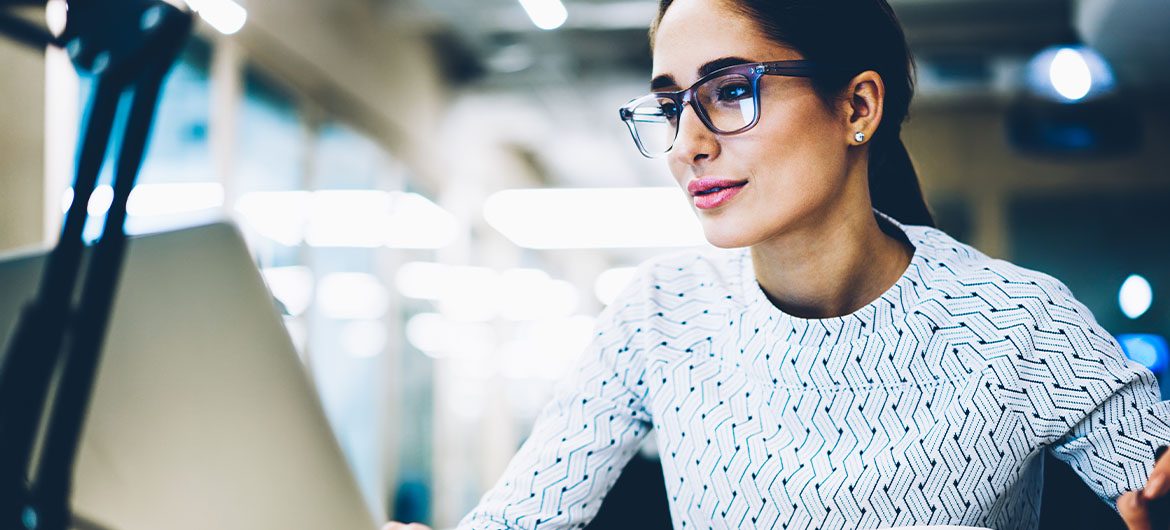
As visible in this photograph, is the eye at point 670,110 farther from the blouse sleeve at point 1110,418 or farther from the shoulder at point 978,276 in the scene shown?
the blouse sleeve at point 1110,418

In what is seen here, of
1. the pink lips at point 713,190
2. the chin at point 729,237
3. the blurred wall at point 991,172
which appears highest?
the pink lips at point 713,190

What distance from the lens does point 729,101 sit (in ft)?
3.21

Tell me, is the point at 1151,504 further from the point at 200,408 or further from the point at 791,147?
the point at 200,408

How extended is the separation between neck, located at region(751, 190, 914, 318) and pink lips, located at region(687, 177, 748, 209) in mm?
107

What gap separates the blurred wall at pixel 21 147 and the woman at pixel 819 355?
6.11 ft

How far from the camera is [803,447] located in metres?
0.98

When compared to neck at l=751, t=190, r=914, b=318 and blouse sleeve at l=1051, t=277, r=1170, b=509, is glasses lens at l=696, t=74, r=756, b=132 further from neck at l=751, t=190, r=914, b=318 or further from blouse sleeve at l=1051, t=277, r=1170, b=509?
blouse sleeve at l=1051, t=277, r=1170, b=509

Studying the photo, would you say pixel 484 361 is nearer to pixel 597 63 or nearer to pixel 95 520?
pixel 597 63

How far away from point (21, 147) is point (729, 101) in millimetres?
2167

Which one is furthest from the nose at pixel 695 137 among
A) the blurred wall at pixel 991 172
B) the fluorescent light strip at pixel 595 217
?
the fluorescent light strip at pixel 595 217

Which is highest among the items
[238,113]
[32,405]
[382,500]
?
[238,113]

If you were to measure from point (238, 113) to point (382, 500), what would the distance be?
2.72m

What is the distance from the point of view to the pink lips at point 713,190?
98 centimetres

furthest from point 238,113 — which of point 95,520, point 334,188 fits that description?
point 95,520
